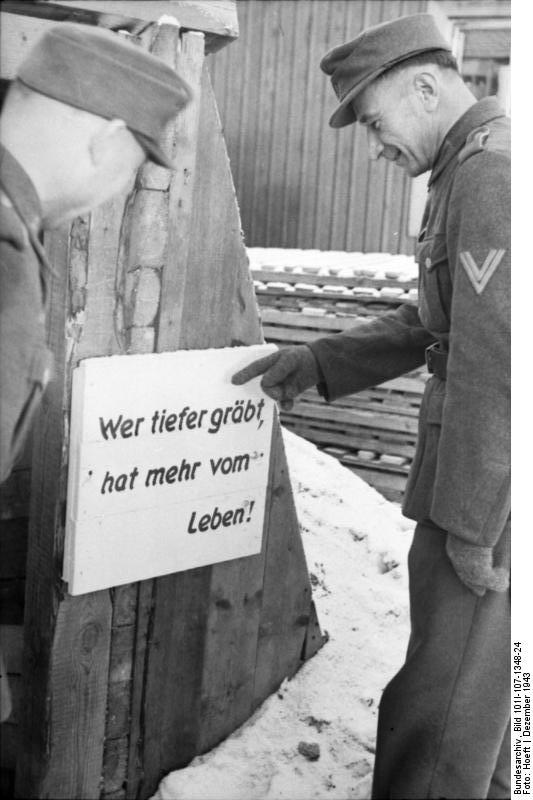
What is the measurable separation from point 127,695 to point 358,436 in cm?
369

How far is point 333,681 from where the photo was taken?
3.38 m

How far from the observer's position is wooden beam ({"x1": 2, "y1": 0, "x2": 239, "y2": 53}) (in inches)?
86.5

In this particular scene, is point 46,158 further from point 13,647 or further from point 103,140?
point 13,647

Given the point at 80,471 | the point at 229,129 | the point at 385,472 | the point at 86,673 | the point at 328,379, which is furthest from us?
the point at 229,129

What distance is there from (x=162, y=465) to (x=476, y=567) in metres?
0.89

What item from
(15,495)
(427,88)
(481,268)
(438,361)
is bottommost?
(15,495)

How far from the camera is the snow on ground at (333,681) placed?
294 cm

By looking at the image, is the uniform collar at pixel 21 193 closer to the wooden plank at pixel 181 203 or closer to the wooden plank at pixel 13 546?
the wooden plank at pixel 181 203

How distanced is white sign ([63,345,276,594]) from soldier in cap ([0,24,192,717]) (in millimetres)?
758

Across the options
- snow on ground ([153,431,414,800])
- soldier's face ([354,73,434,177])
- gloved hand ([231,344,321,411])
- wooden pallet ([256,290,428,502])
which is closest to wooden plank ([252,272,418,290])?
wooden pallet ([256,290,428,502])

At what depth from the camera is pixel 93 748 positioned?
8.87 ft

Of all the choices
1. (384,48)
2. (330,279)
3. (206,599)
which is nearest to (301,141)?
(330,279)

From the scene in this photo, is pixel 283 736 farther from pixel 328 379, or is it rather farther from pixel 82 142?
pixel 82 142
